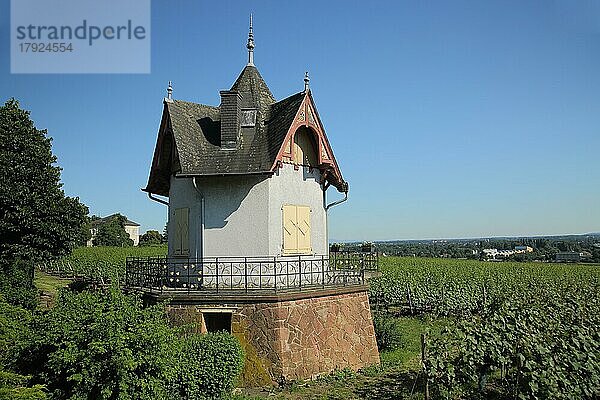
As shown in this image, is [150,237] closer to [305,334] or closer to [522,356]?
[305,334]

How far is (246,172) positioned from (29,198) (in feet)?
53.4

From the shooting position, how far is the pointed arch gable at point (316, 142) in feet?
54.3

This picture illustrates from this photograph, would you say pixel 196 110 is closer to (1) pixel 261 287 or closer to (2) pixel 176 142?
(2) pixel 176 142

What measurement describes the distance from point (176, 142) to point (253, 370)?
7.47 metres

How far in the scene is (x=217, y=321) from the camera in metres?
15.5

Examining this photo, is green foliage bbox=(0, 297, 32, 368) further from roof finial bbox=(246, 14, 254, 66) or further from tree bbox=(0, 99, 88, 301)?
tree bbox=(0, 99, 88, 301)

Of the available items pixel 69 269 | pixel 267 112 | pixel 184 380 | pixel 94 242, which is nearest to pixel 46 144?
pixel 267 112

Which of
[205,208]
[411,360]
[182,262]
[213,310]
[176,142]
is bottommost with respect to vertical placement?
[411,360]

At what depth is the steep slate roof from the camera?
1638 centimetres

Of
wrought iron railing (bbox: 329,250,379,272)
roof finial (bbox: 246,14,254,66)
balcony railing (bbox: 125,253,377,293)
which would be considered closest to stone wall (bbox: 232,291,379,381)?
balcony railing (bbox: 125,253,377,293)

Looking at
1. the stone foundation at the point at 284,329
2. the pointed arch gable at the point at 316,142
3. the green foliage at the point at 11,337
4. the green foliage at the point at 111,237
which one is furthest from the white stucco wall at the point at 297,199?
the green foliage at the point at 111,237

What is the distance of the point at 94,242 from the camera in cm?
9825

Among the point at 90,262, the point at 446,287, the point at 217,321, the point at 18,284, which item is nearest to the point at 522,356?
the point at 217,321

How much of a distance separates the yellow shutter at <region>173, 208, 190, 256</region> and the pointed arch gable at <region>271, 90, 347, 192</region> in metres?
3.79
